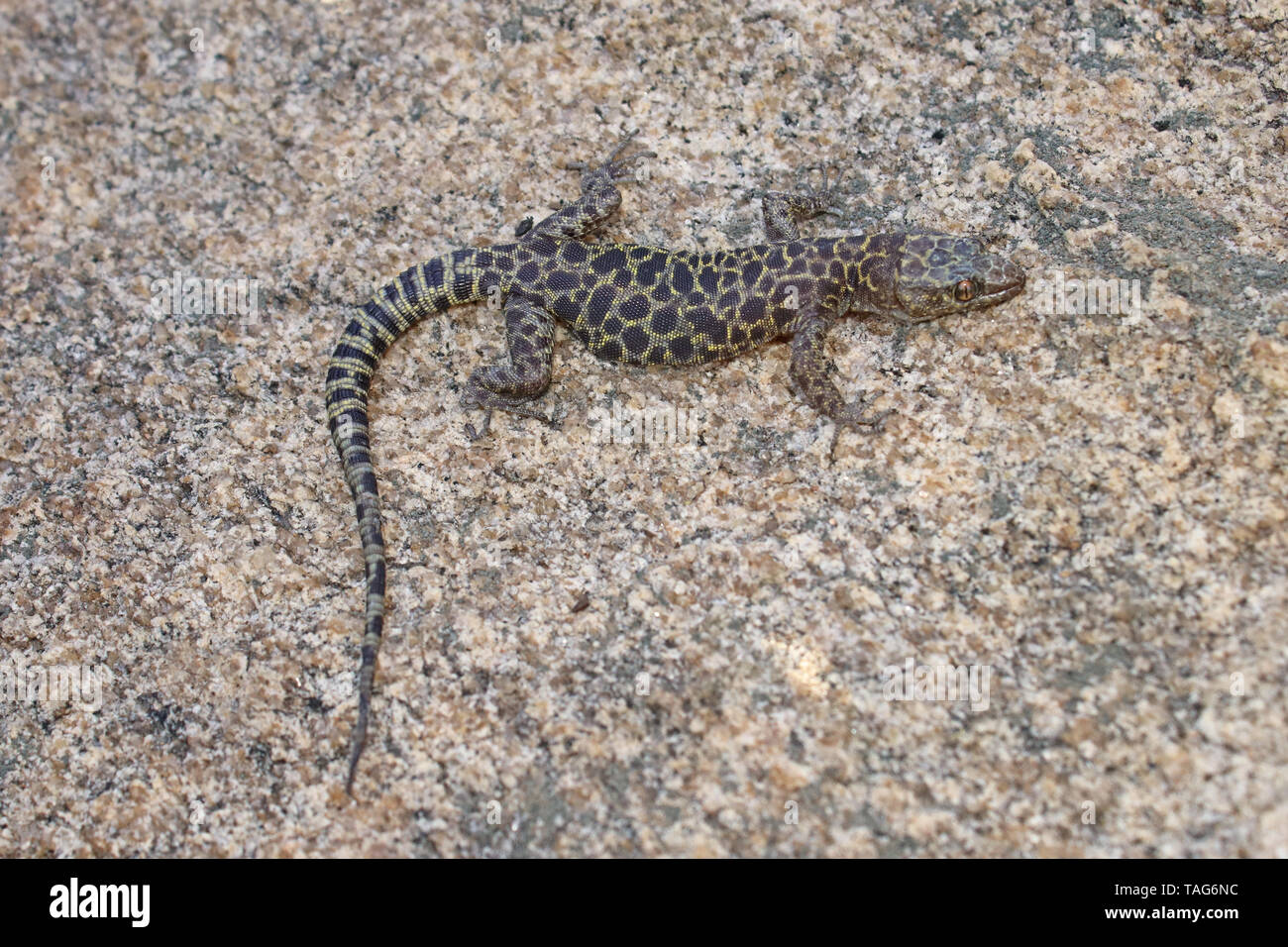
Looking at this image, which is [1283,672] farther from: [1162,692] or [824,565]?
[824,565]

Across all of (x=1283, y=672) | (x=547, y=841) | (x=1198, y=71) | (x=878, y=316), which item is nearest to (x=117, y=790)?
(x=547, y=841)

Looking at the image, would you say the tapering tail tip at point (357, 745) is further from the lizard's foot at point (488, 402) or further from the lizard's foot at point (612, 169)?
the lizard's foot at point (612, 169)

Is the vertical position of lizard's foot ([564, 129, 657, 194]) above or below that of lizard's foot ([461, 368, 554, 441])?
above

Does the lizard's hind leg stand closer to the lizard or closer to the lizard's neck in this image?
the lizard

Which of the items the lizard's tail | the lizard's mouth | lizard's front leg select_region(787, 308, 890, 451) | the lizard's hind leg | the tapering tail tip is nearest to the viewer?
the tapering tail tip

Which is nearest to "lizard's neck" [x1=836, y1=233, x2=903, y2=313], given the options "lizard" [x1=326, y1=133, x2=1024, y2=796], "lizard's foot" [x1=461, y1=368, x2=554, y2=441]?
"lizard" [x1=326, y1=133, x2=1024, y2=796]

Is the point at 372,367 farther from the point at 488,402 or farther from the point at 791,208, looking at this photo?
the point at 791,208
